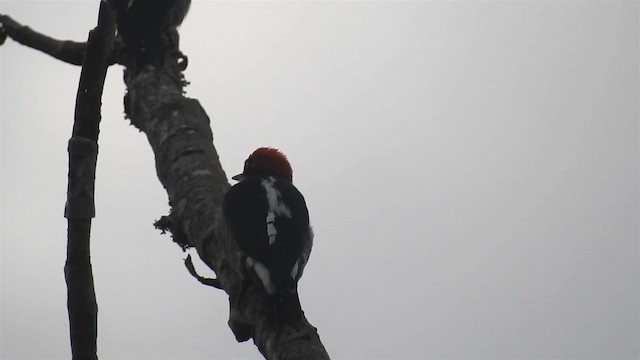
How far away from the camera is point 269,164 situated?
5.60 metres

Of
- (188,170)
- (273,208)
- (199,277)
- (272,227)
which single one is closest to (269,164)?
(273,208)

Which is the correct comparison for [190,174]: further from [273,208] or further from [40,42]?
[40,42]

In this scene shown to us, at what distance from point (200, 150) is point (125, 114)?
0.76 m

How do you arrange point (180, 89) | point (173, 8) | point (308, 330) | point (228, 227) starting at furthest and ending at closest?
point (173, 8) → point (180, 89) → point (228, 227) → point (308, 330)

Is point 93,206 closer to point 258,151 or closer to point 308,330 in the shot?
point 308,330

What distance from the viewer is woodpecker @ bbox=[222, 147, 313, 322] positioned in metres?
3.42

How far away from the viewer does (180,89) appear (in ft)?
14.4

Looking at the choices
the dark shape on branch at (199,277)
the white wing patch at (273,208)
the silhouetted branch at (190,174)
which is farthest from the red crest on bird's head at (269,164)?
the dark shape on branch at (199,277)

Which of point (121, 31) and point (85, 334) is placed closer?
point (85, 334)

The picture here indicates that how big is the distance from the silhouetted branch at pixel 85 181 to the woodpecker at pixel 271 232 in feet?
3.16

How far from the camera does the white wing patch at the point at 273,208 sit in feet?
13.5

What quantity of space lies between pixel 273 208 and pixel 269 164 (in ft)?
4.04

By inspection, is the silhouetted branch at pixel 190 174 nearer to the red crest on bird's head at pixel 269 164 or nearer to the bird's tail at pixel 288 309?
the bird's tail at pixel 288 309

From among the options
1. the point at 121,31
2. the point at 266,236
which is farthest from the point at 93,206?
the point at 121,31
